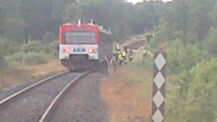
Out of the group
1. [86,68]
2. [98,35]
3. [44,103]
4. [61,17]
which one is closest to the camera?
[44,103]

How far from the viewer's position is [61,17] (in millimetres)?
86312

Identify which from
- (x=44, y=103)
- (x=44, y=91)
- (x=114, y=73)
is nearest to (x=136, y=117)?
(x=44, y=103)

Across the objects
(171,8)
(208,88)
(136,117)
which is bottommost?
(136,117)

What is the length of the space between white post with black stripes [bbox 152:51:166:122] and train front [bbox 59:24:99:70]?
19.8m

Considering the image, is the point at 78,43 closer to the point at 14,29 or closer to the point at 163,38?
the point at 163,38

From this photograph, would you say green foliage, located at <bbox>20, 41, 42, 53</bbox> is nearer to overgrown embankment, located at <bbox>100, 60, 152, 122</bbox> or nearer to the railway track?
overgrown embankment, located at <bbox>100, 60, 152, 122</bbox>

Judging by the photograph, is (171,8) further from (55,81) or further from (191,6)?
(55,81)

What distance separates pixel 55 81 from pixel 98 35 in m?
6.43

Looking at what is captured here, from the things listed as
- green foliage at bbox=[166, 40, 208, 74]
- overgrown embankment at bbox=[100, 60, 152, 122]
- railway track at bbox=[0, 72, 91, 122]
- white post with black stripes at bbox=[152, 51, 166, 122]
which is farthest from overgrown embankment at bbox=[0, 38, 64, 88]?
white post with black stripes at bbox=[152, 51, 166, 122]

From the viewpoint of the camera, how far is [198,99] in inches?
474

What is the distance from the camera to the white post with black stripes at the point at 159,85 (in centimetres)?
929

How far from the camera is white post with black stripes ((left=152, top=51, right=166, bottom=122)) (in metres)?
9.29

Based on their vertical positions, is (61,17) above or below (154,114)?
above

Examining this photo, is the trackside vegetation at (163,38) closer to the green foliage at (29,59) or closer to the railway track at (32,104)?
the green foliage at (29,59)
